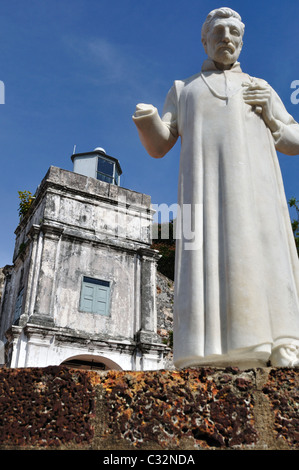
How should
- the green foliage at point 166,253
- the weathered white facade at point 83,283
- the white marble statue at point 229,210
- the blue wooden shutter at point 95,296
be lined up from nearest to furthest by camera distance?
the white marble statue at point 229,210, the weathered white facade at point 83,283, the blue wooden shutter at point 95,296, the green foliage at point 166,253

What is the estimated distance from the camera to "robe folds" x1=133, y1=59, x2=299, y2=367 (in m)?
2.53

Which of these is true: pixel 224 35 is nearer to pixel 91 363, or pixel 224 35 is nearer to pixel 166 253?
pixel 91 363

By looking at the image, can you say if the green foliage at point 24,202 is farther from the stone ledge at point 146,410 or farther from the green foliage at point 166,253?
the stone ledge at point 146,410

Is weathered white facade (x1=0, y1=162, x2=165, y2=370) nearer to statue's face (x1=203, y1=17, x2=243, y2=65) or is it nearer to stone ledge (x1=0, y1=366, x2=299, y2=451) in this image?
statue's face (x1=203, y1=17, x2=243, y2=65)

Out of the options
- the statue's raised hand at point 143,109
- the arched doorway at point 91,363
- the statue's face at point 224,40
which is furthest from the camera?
the arched doorway at point 91,363

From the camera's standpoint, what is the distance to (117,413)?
184cm

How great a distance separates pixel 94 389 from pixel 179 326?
895 mm

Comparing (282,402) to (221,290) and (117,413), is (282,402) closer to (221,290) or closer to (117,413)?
(117,413)

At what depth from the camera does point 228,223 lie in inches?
111

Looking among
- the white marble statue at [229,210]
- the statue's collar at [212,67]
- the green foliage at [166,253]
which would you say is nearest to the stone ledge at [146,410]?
the white marble statue at [229,210]


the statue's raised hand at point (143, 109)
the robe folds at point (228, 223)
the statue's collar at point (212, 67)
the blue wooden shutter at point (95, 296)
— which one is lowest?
the robe folds at point (228, 223)

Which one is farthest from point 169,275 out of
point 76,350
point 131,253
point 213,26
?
point 213,26

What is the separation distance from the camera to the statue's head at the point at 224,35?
342 cm

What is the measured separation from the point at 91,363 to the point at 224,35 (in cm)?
1126
